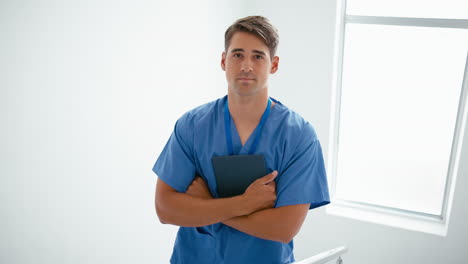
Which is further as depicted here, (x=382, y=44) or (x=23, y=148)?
(x=382, y=44)

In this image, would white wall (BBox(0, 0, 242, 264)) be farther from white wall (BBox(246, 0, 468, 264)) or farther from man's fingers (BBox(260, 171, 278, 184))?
man's fingers (BBox(260, 171, 278, 184))

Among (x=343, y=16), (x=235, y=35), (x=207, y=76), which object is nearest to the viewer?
(x=235, y=35)

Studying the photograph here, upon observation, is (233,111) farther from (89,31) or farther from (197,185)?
(89,31)

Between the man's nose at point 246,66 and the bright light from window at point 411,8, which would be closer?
the man's nose at point 246,66

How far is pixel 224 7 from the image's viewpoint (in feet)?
8.77

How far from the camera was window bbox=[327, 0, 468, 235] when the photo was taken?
275 centimetres

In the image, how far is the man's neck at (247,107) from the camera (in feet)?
4.16

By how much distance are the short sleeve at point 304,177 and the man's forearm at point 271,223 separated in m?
0.03

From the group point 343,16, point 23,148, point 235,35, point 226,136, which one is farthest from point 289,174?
point 343,16

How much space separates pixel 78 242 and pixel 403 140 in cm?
228

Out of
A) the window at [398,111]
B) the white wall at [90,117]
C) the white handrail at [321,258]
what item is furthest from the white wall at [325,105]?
the white handrail at [321,258]

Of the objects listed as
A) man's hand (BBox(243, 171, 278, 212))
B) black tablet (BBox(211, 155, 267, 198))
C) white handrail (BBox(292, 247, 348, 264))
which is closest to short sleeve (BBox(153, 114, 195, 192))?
black tablet (BBox(211, 155, 267, 198))

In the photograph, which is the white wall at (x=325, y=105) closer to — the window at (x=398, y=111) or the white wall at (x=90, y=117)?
the window at (x=398, y=111)

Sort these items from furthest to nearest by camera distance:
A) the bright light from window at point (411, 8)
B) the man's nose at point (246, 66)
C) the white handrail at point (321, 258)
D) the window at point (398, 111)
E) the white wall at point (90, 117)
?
the window at point (398, 111) → the bright light from window at point (411, 8) → the white wall at point (90, 117) → the white handrail at point (321, 258) → the man's nose at point (246, 66)
